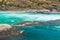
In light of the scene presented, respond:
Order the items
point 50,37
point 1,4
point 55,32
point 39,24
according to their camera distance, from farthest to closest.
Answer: point 1,4 → point 39,24 → point 55,32 → point 50,37

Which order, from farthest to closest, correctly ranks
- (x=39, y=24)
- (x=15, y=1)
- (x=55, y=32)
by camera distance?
1. (x=15, y=1)
2. (x=39, y=24)
3. (x=55, y=32)

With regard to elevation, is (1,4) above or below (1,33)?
below

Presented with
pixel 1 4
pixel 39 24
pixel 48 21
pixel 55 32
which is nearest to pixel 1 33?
pixel 55 32

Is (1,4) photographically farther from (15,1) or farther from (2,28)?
(2,28)

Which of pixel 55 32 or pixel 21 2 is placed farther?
pixel 21 2

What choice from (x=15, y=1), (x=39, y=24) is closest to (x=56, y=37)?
(x=39, y=24)

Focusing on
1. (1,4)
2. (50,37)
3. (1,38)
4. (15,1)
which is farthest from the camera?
(15,1)

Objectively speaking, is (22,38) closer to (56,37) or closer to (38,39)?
(38,39)

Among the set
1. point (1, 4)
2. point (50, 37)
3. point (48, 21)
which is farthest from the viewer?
point (1, 4)

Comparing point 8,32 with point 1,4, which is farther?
point 1,4

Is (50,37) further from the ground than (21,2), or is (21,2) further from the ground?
(50,37)
